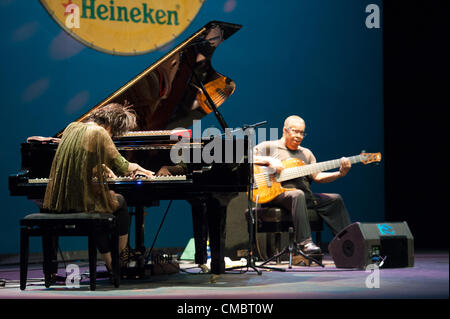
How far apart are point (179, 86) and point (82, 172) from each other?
1.16m

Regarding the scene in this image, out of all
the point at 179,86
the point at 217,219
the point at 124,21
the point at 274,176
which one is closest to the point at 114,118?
the point at 179,86

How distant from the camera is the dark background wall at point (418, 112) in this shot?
642 centimetres

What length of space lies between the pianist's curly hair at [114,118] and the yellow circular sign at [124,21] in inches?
112

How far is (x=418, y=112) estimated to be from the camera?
668 cm

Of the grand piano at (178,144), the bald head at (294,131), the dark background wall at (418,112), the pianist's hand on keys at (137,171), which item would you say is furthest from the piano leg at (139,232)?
the dark background wall at (418,112)

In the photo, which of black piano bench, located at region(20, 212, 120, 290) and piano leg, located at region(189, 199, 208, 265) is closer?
black piano bench, located at region(20, 212, 120, 290)

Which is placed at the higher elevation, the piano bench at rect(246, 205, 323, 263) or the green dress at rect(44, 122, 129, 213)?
the green dress at rect(44, 122, 129, 213)

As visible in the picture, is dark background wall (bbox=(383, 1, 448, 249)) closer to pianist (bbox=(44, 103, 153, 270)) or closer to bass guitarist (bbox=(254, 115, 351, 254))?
bass guitarist (bbox=(254, 115, 351, 254))

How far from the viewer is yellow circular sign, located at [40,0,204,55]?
21.5 feet

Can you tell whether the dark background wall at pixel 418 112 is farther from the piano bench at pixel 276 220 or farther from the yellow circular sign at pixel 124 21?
the yellow circular sign at pixel 124 21

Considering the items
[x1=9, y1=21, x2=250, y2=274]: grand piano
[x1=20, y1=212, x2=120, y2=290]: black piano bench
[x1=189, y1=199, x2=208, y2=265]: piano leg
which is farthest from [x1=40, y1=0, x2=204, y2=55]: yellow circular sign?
[x1=20, y1=212, x2=120, y2=290]: black piano bench

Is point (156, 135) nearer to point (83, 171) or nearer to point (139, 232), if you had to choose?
point (83, 171)

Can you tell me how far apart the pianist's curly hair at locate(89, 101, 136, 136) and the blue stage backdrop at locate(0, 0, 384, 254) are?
262 cm
